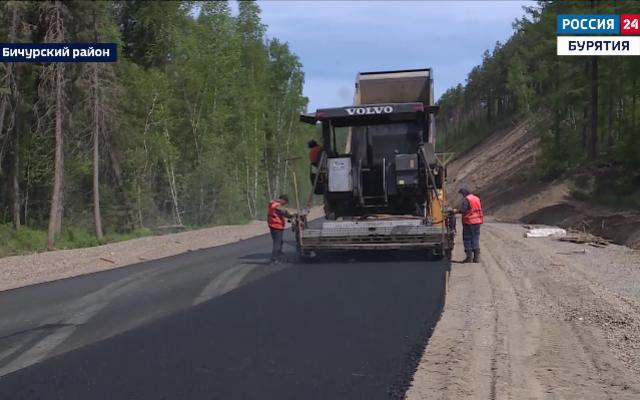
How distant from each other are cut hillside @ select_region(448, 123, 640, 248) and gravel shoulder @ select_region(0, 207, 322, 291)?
464 inches

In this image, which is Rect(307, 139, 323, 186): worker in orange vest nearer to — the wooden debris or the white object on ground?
the wooden debris

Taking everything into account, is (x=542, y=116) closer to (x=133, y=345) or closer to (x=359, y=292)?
(x=359, y=292)

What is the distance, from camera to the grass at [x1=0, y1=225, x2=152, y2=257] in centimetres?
2620

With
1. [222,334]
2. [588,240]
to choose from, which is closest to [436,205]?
[588,240]

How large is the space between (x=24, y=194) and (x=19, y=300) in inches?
894

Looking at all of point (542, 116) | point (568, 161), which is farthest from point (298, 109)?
point (568, 161)

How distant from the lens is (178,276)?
13289mm

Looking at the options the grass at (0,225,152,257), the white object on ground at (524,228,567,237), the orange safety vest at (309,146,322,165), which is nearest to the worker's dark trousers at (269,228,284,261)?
the orange safety vest at (309,146,322,165)

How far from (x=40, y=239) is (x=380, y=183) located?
18.0 metres

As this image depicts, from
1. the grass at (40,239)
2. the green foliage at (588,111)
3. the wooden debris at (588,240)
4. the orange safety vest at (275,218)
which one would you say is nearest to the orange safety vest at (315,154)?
the orange safety vest at (275,218)

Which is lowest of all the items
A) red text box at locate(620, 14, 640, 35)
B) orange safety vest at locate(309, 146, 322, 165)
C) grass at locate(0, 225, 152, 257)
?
grass at locate(0, 225, 152, 257)

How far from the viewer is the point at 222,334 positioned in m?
7.71

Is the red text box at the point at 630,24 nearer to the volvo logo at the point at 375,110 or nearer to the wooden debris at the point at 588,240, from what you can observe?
the wooden debris at the point at 588,240

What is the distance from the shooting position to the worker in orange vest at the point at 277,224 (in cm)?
1502
